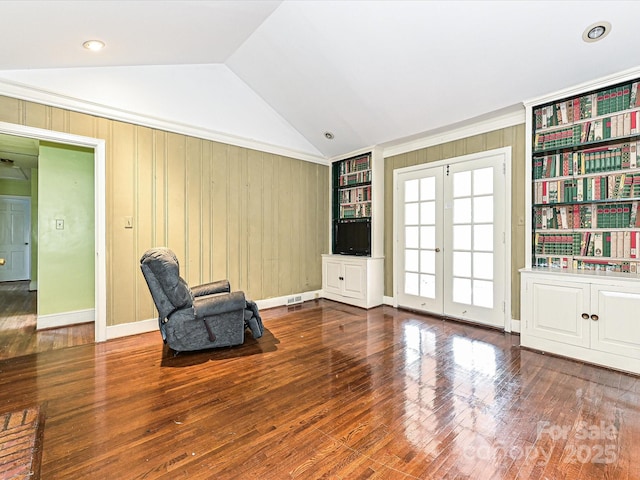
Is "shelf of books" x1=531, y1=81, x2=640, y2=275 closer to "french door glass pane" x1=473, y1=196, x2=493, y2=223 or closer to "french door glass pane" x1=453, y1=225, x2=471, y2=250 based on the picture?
"french door glass pane" x1=473, y1=196, x2=493, y2=223

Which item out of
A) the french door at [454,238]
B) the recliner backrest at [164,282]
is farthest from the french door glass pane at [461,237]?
the recliner backrest at [164,282]

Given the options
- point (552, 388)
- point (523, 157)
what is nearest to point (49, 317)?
point (552, 388)

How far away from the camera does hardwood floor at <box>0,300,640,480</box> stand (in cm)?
164

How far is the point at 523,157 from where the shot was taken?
3.68 metres

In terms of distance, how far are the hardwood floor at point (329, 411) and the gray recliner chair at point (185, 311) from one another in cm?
15

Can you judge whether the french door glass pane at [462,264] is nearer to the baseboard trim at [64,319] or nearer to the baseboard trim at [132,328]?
the baseboard trim at [132,328]

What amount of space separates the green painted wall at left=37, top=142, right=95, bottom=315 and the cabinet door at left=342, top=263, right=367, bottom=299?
3615 millimetres

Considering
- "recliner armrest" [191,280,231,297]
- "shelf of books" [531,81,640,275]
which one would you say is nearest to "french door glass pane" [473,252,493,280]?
"shelf of books" [531,81,640,275]

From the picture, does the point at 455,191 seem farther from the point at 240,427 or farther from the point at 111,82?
the point at 111,82

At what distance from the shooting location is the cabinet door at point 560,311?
2.91m

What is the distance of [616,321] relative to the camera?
274 cm

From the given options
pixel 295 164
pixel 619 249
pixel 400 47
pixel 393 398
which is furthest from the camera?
pixel 295 164

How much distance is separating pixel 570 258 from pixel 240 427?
134 inches

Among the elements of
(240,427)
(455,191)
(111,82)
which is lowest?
(240,427)
